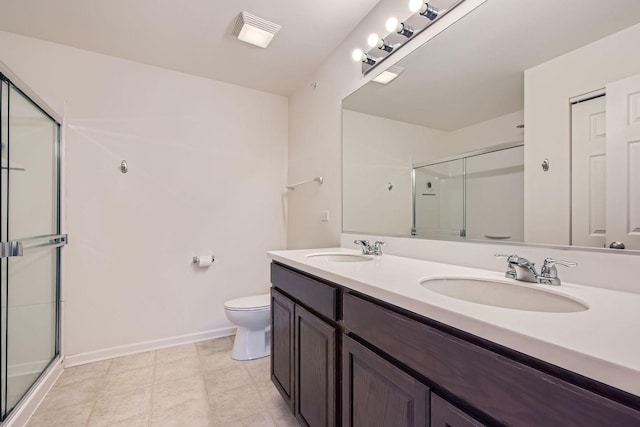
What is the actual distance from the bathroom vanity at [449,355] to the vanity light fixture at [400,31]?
1198 mm

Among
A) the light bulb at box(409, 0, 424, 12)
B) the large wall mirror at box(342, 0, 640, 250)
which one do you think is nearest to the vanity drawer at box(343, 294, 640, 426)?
the large wall mirror at box(342, 0, 640, 250)

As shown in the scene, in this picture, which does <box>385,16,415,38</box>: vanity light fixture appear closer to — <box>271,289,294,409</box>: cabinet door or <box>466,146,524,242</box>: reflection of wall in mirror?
<box>466,146,524,242</box>: reflection of wall in mirror

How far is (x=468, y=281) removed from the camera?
102cm

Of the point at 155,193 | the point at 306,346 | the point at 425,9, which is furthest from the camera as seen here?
the point at 155,193

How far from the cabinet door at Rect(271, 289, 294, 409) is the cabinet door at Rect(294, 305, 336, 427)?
74 mm

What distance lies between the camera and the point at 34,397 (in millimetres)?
1599

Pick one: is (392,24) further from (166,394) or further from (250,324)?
(166,394)

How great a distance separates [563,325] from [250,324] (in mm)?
1992

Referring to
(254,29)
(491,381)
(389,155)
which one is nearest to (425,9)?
(389,155)

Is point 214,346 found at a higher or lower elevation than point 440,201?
lower

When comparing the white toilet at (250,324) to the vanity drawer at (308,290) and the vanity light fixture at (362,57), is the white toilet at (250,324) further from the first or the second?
the vanity light fixture at (362,57)

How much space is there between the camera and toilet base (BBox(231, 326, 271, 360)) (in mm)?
2172

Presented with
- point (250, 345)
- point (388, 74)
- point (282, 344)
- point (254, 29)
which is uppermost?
point (254, 29)

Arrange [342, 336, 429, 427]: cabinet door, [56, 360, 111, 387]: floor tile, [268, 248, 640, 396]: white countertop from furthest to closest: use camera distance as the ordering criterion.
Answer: [56, 360, 111, 387]: floor tile, [342, 336, 429, 427]: cabinet door, [268, 248, 640, 396]: white countertop
